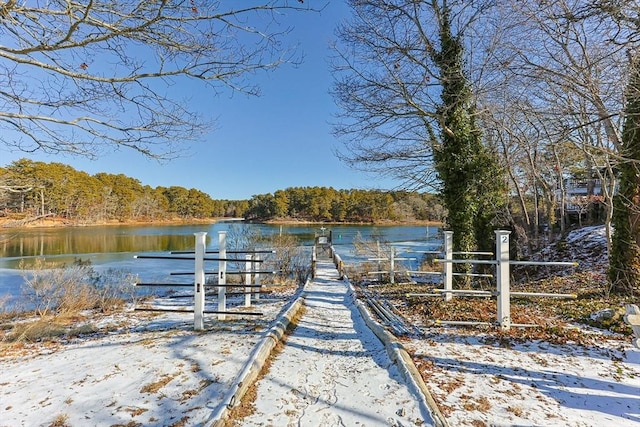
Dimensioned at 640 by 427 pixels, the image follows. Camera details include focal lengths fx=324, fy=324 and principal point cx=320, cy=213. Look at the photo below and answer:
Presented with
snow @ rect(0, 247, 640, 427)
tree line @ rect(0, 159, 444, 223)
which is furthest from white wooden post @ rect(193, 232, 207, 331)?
tree line @ rect(0, 159, 444, 223)

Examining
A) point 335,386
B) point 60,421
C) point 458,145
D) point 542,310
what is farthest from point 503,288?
point 60,421

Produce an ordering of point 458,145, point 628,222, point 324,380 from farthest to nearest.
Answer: point 458,145, point 628,222, point 324,380

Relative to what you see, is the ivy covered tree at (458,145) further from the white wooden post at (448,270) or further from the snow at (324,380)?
the snow at (324,380)

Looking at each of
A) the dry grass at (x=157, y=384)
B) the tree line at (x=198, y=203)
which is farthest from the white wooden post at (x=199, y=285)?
the tree line at (x=198, y=203)

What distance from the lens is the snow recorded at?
2172 mm

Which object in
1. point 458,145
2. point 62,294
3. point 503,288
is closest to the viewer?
point 503,288

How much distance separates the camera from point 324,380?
273 cm

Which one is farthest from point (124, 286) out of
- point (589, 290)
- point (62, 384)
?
point (589, 290)

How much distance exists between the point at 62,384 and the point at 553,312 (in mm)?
5795

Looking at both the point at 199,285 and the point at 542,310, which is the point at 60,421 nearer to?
the point at 199,285

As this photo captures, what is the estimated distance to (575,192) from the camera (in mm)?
19156

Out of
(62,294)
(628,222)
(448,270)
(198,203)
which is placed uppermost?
(198,203)

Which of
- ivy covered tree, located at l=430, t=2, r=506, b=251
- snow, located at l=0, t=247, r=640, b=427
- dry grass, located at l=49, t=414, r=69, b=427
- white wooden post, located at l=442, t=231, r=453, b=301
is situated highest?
ivy covered tree, located at l=430, t=2, r=506, b=251

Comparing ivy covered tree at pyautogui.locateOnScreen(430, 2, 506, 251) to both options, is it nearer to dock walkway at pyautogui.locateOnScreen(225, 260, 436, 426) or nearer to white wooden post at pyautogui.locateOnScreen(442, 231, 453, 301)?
white wooden post at pyautogui.locateOnScreen(442, 231, 453, 301)
